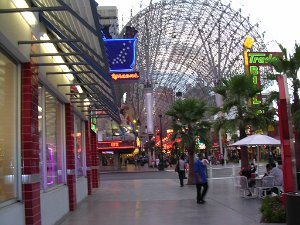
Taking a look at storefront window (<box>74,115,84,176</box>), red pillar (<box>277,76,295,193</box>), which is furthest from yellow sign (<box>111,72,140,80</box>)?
red pillar (<box>277,76,295,193</box>)

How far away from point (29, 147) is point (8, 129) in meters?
0.53

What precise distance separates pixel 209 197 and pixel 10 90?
446 inches

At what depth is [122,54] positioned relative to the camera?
1628 centimetres

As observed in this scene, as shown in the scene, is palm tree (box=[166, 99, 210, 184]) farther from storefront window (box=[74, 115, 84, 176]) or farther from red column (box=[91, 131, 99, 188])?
storefront window (box=[74, 115, 84, 176])

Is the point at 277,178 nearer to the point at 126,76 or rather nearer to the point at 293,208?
the point at 126,76

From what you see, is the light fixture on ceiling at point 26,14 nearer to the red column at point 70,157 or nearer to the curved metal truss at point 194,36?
the red column at point 70,157

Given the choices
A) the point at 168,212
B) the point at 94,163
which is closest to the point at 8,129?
the point at 168,212

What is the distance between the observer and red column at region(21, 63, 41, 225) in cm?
822

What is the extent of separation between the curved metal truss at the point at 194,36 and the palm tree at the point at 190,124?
3871 cm

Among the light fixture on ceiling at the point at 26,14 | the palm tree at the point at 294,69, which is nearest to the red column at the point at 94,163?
the palm tree at the point at 294,69

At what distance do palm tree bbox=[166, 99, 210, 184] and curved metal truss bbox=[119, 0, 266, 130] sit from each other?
38713 mm

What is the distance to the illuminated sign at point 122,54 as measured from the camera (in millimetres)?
16047

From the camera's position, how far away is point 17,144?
8.19 meters

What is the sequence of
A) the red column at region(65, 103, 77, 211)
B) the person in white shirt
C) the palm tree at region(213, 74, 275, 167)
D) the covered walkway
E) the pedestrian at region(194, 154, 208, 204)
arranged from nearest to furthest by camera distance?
the covered walkway → the red column at region(65, 103, 77, 211) → the person in white shirt → the pedestrian at region(194, 154, 208, 204) → the palm tree at region(213, 74, 275, 167)
